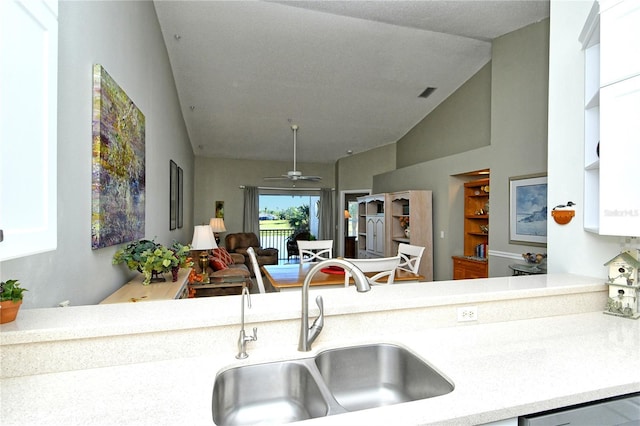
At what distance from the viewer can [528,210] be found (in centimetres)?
385

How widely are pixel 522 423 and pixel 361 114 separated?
18.8 feet

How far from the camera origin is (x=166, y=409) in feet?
2.74

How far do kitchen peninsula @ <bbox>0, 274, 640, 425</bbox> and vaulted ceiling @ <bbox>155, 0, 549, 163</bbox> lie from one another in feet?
10.7

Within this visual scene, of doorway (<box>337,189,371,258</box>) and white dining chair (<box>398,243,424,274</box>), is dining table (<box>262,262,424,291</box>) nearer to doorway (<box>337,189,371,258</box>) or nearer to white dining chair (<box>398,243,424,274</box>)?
white dining chair (<box>398,243,424,274</box>)

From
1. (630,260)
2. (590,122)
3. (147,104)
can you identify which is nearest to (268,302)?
(630,260)

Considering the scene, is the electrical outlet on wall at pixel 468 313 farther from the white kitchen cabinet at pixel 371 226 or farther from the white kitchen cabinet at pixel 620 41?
the white kitchen cabinet at pixel 371 226

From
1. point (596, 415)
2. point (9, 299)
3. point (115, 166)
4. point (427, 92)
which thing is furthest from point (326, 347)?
point (427, 92)

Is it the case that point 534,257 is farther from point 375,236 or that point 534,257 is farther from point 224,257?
point 224,257

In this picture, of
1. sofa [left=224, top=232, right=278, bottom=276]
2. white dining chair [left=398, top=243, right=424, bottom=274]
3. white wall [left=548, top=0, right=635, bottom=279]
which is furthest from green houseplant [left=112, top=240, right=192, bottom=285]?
sofa [left=224, top=232, right=278, bottom=276]

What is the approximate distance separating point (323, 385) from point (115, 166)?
1.88 metres

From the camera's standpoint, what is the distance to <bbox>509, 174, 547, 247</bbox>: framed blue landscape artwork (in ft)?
12.2

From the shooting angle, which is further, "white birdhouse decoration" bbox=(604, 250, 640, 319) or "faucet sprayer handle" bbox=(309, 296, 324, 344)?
"white birdhouse decoration" bbox=(604, 250, 640, 319)

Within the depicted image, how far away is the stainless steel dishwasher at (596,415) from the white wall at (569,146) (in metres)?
0.98

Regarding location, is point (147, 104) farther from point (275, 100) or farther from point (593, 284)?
point (593, 284)
